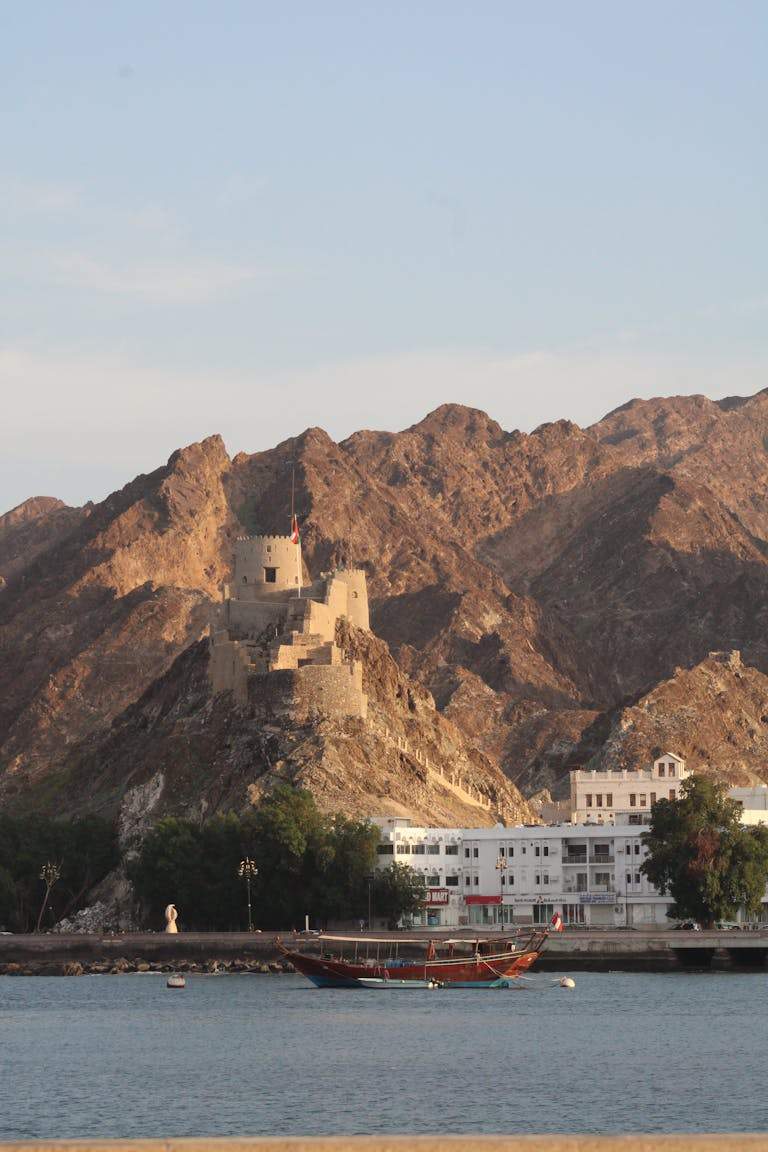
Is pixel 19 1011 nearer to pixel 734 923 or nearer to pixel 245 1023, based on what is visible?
pixel 245 1023

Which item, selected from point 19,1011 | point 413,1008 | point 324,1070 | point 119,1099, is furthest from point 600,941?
point 119,1099

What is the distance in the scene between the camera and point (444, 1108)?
94562mm

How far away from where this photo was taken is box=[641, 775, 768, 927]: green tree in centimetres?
18950

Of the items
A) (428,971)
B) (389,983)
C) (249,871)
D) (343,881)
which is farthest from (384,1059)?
(343,881)

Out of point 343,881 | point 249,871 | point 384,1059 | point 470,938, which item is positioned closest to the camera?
point 384,1059

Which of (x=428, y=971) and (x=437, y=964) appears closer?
(x=437, y=964)

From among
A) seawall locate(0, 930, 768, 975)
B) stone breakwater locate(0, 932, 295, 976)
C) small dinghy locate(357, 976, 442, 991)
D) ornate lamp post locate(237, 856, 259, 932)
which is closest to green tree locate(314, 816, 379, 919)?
ornate lamp post locate(237, 856, 259, 932)

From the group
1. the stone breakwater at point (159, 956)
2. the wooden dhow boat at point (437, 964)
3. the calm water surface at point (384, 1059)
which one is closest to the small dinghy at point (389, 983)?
the wooden dhow boat at point (437, 964)

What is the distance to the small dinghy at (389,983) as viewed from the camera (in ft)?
556

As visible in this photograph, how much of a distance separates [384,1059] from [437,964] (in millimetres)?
55644

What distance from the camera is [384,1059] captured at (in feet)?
376

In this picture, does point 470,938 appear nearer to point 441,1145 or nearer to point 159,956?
point 159,956

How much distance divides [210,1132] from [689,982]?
83.0 meters

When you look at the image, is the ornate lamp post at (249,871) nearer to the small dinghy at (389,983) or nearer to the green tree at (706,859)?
the small dinghy at (389,983)
